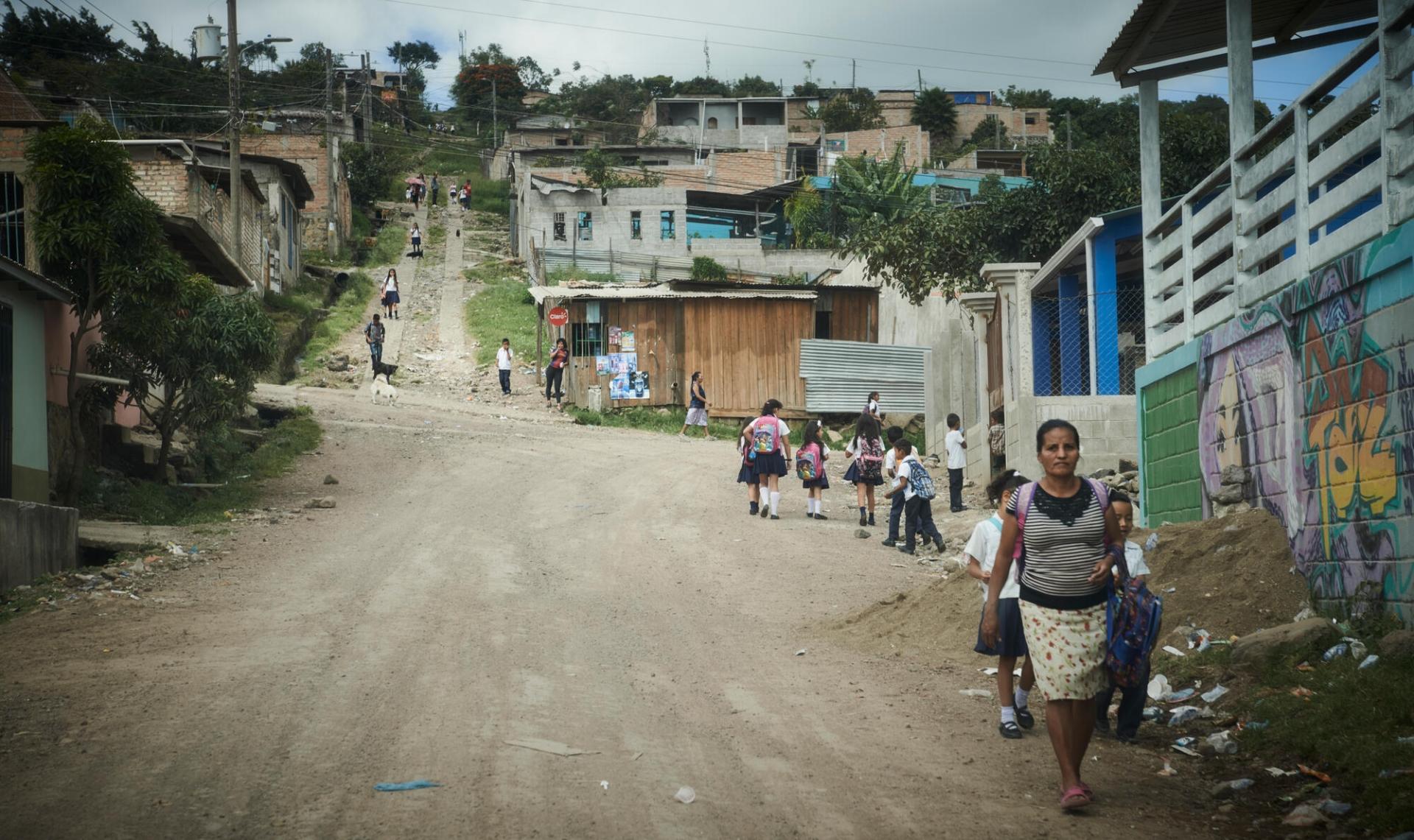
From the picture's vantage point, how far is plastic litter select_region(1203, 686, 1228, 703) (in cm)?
734

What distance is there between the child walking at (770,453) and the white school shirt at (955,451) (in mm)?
2511

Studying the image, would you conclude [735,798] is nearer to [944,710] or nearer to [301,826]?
[301,826]

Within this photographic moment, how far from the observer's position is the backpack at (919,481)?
1491cm

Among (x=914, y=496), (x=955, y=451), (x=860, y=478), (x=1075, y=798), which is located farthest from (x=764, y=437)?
(x=1075, y=798)

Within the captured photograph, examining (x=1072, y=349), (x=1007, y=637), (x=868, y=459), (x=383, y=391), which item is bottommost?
(x=1007, y=637)

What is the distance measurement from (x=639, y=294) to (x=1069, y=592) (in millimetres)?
27322

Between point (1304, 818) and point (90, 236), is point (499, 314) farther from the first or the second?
point (1304, 818)

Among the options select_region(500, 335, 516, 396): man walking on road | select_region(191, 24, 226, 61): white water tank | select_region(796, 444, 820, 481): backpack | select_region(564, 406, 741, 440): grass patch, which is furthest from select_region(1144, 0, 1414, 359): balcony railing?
select_region(191, 24, 226, 61): white water tank

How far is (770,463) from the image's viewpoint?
675 inches

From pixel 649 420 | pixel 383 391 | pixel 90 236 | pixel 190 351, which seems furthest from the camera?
pixel 649 420

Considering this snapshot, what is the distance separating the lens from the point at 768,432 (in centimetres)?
1738

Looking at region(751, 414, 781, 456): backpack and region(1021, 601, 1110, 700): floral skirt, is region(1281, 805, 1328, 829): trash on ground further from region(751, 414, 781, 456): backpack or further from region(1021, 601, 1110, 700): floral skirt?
region(751, 414, 781, 456): backpack

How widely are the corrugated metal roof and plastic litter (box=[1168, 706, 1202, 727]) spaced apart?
2537 cm

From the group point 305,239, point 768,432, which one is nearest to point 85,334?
point 768,432
